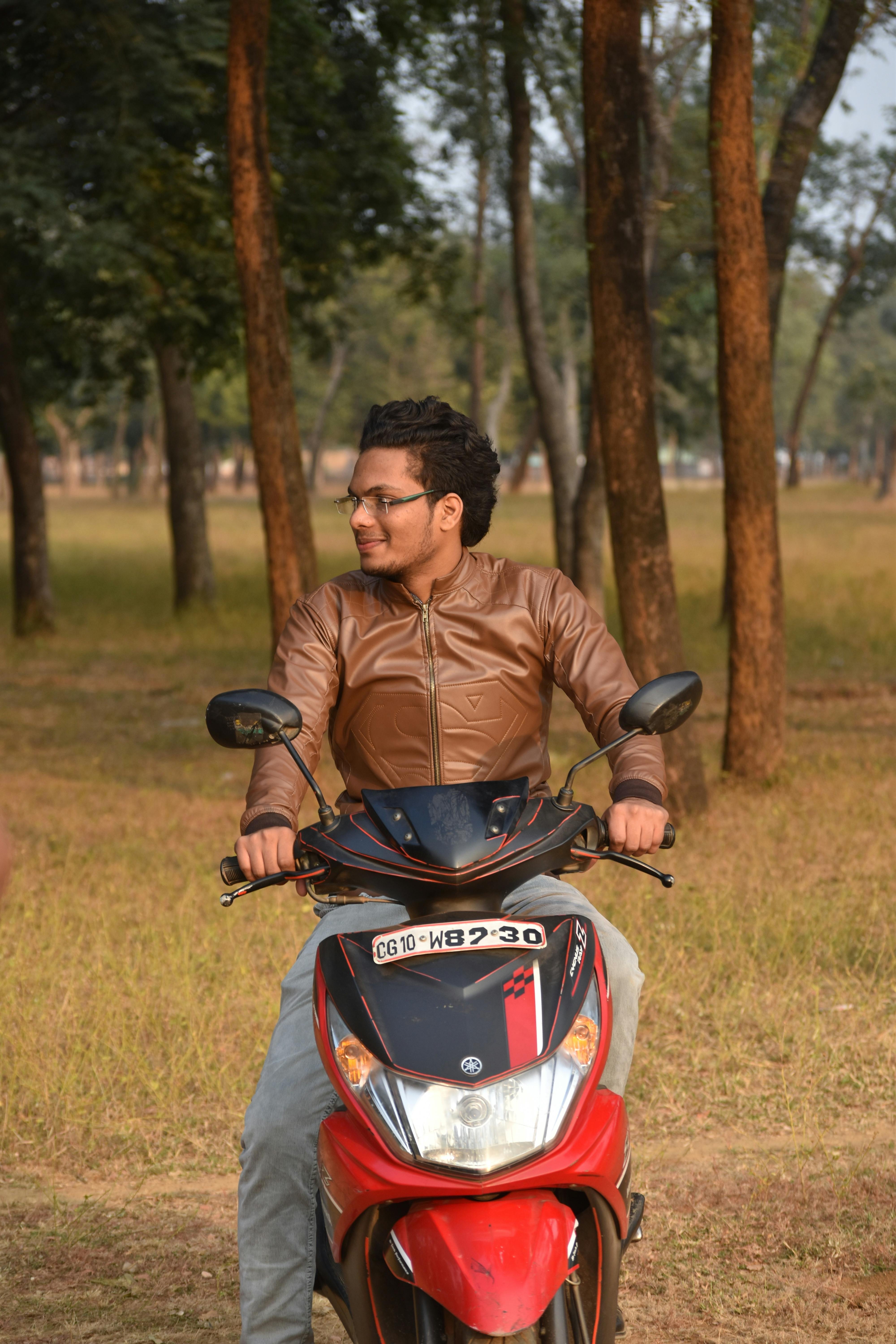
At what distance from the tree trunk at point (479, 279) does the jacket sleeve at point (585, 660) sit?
17567 mm

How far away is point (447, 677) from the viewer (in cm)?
318

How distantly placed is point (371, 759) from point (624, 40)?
21.8 ft

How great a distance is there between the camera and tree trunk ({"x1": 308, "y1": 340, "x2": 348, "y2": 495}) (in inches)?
2255

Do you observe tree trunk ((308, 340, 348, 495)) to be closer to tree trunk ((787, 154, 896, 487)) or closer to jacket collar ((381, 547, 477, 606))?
tree trunk ((787, 154, 896, 487))

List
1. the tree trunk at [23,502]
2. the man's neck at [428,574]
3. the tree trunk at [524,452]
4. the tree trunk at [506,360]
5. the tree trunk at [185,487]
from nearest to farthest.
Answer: the man's neck at [428,574] < the tree trunk at [23,502] < the tree trunk at [185,487] < the tree trunk at [506,360] < the tree trunk at [524,452]

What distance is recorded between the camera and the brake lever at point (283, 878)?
270cm

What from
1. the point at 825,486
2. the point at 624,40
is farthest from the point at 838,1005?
the point at 825,486

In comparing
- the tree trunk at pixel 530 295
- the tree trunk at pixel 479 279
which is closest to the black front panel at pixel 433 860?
the tree trunk at pixel 530 295

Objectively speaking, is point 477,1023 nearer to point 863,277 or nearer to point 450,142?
point 450,142

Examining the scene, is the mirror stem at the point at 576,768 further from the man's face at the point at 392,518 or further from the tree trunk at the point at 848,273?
the tree trunk at the point at 848,273

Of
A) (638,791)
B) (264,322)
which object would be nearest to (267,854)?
(638,791)

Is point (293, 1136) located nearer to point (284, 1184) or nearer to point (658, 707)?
point (284, 1184)

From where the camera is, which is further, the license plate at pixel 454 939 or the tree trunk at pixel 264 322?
the tree trunk at pixel 264 322

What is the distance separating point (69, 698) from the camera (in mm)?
14977
